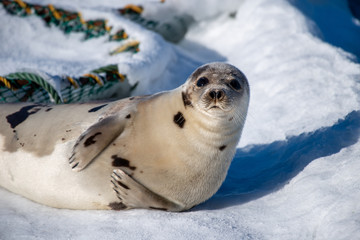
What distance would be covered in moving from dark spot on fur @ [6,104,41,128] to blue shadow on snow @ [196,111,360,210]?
1.35 metres

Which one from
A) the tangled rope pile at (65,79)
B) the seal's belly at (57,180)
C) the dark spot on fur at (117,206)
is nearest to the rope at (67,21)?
the tangled rope pile at (65,79)

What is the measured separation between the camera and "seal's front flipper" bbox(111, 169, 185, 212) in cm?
283

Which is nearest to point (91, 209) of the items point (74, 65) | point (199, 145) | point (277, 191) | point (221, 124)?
point (199, 145)

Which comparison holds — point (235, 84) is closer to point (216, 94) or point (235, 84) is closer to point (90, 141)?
point (216, 94)

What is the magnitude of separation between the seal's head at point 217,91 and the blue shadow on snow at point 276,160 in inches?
24.8

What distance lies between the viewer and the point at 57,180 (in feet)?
9.77

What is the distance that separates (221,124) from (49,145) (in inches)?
43.7

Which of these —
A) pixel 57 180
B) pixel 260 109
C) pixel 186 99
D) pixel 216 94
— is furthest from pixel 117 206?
pixel 260 109

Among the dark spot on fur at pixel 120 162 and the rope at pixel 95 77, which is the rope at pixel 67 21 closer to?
the rope at pixel 95 77

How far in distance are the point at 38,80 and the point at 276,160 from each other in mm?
2054

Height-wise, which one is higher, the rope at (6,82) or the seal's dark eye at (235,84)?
the rope at (6,82)

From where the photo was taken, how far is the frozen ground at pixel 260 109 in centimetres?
264

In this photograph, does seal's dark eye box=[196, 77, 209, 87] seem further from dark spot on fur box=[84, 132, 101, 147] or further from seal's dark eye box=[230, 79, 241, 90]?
dark spot on fur box=[84, 132, 101, 147]

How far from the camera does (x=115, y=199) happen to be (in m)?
2.90
